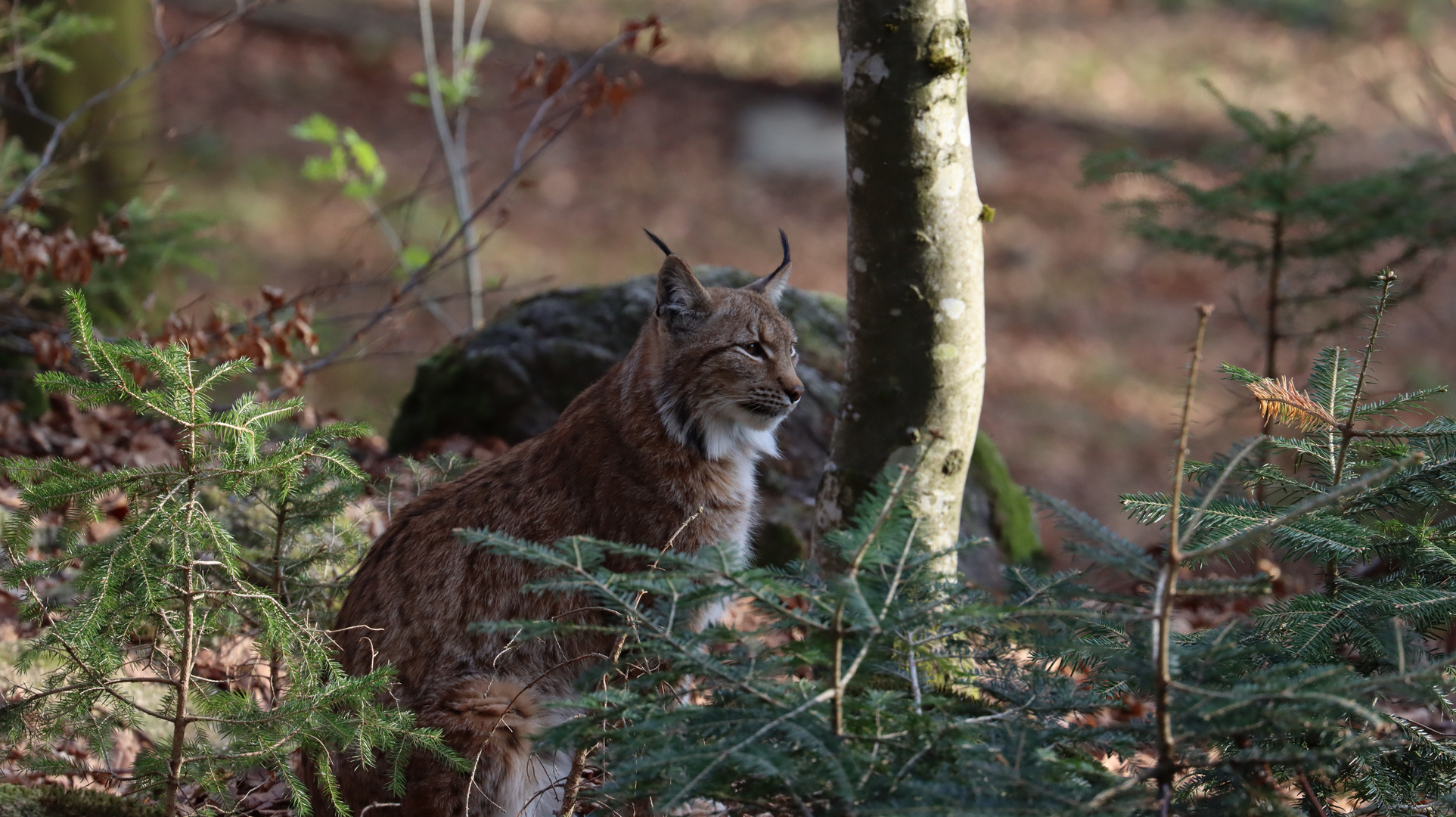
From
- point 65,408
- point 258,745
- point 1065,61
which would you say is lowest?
point 258,745

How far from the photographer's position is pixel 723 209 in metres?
15.8

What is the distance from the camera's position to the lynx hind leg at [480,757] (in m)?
3.29

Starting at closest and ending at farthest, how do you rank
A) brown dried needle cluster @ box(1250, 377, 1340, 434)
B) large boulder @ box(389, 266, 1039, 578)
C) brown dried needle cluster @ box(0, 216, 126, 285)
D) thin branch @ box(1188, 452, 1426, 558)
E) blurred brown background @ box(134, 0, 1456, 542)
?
thin branch @ box(1188, 452, 1426, 558), brown dried needle cluster @ box(1250, 377, 1340, 434), brown dried needle cluster @ box(0, 216, 126, 285), large boulder @ box(389, 266, 1039, 578), blurred brown background @ box(134, 0, 1456, 542)

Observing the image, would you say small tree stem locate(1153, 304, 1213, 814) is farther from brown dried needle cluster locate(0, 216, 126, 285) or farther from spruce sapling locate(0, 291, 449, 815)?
brown dried needle cluster locate(0, 216, 126, 285)

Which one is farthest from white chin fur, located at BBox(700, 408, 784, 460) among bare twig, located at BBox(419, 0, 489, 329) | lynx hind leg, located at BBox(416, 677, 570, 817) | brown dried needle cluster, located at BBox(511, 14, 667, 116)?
bare twig, located at BBox(419, 0, 489, 329)

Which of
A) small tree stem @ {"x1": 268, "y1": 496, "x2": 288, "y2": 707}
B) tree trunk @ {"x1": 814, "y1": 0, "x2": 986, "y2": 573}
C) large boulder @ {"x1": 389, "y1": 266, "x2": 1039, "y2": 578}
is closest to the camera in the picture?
small tree stem @ {"x1": 268, "y1": 496, "x2": 288, "y2": 707}

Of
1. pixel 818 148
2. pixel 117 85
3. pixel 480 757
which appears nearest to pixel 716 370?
pixel 480 757

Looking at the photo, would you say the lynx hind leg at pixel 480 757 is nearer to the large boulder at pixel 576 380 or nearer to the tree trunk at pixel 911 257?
the tree trunk at pixel 911 257

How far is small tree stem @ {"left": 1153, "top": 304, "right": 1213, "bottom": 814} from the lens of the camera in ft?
6.95

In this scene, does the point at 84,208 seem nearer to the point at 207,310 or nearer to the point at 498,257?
the point at 207,310

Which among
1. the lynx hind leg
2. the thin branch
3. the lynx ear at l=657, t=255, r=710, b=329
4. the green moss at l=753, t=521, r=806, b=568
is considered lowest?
the lynx hind leg

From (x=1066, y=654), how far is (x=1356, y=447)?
4.84ft

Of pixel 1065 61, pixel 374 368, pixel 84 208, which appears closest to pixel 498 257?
pixel 374 368

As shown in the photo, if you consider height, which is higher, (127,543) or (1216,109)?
(1216,109)
